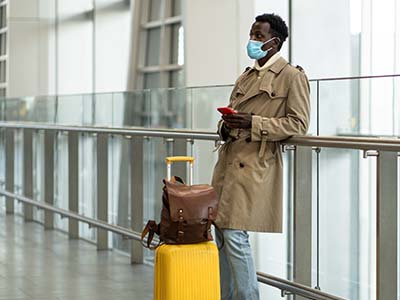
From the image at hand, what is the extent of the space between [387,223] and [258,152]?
35.1 inches

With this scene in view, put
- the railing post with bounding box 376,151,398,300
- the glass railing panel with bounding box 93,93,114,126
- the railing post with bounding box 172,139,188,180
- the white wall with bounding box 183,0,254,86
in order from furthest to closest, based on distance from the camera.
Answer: the white wall with bounding box 183,0,254,86
the glass railing panel with bounding box 93,93,114,126
the railing post with bounding box 172,139,188,180
the railing post with bounding box 376,151,398,300

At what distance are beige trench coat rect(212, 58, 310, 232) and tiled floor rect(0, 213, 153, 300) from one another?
1816 millimetres

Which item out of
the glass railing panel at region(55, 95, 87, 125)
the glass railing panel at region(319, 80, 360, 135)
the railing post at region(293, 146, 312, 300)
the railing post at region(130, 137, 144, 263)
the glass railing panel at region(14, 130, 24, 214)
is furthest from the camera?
the glass railing panel at region(14, 130, 24, 214)

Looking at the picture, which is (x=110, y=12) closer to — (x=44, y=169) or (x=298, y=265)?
(x=44, y=169)

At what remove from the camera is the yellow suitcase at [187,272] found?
536 centimetres

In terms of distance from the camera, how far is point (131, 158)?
916 centimetres

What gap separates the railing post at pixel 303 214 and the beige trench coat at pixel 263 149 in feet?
1.35

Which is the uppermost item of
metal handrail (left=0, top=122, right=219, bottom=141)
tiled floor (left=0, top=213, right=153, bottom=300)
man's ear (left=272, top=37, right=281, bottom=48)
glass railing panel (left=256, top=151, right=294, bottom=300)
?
man's ear (left=272, top=37, right=281, bottom=48)

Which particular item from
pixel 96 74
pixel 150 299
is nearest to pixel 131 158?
pixel 150 299

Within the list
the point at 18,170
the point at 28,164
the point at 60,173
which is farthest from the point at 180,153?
the point at 18,170

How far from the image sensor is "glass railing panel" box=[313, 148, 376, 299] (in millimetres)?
6527

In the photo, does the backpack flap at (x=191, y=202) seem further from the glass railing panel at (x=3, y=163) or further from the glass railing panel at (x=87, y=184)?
the glass railing panel at (x=3, y=163)

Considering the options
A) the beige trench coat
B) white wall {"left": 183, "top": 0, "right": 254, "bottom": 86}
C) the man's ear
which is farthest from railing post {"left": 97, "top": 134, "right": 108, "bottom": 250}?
the man's ear

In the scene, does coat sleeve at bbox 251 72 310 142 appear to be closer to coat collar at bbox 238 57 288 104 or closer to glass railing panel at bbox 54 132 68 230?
coat collar at bbox 238 57 288 104
